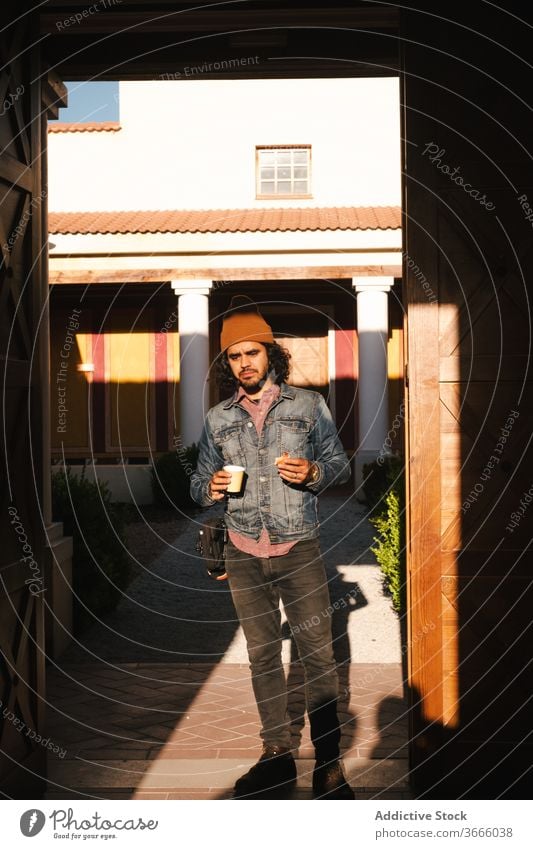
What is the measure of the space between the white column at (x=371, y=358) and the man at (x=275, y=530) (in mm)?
11159

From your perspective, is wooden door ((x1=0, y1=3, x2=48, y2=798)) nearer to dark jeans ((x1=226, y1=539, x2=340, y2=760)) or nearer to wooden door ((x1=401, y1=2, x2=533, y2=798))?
dark jeans ((x1=226, y1=539, x2=340, y2=760))

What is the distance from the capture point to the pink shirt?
4.25 metres

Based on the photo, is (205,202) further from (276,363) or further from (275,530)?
(275,530)

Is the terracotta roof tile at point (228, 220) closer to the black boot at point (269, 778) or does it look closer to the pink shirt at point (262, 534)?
the pink shirt at point (262, 534)

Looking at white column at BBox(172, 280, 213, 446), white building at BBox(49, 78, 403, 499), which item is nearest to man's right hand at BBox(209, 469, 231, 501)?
white column at BBox(172, 280, 213, 446)

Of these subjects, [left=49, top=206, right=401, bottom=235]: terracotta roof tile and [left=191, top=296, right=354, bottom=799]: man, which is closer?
[left=191, top=296, right=354, bottom=799]: man

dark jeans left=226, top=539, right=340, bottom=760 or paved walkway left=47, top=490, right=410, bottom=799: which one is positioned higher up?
dark jeans left=226, top=539, right=340, bottom=760

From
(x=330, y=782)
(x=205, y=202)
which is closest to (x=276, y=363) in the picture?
(x=330, y=782)

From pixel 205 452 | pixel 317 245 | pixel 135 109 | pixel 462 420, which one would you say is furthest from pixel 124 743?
pixel 135 109

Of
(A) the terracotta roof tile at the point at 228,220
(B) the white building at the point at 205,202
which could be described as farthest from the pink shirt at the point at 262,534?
(B) the white building at the point at 205,202

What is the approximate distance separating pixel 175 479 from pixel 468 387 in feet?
36.5

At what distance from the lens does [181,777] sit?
15.1ft

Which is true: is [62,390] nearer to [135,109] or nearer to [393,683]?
[135,109]

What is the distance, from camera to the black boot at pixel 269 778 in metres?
4.30
